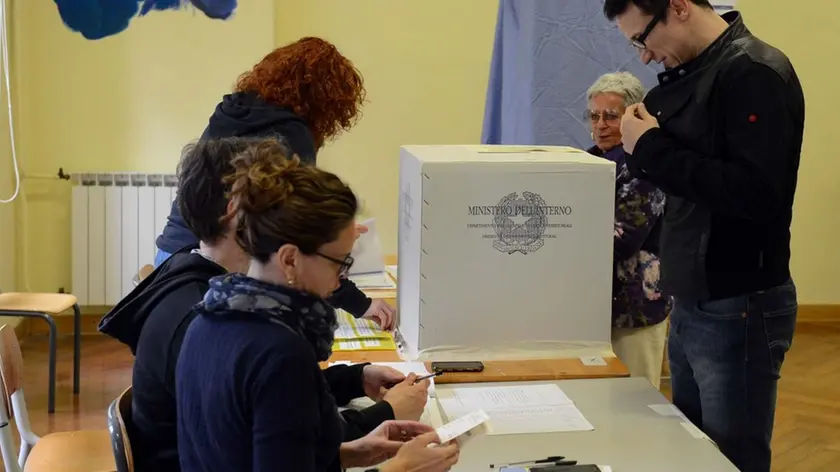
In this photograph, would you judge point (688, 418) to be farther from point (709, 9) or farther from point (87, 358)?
point (87, 358)

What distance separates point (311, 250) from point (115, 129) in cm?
368

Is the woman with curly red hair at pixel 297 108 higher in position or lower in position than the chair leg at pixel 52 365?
higher

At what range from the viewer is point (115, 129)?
450 cm

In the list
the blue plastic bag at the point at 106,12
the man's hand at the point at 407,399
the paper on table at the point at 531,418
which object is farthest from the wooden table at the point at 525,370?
the blue plastic bag at the point at 106,12

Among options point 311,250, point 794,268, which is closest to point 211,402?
point 311,250

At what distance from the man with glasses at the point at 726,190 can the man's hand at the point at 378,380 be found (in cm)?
53

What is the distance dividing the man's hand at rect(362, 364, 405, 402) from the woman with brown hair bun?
376 mm

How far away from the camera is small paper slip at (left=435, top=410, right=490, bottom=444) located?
1456 millimetres

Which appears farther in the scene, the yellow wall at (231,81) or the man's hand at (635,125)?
the yellow wall at (231,81)

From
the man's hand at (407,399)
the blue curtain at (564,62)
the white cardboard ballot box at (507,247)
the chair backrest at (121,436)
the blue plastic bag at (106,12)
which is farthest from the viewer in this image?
the blue plastic bag at (106,12)

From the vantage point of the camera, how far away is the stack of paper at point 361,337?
1.99m

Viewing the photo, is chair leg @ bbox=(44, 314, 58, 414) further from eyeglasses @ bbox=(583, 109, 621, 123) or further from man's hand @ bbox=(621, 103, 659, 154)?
man's hand @ bbox=(621, 103, 659, 154)

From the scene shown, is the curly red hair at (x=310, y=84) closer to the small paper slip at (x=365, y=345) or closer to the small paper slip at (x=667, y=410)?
the small paper slip at (x=365, y=345)

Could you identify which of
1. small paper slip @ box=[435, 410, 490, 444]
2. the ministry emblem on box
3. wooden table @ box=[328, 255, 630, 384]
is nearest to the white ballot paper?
wooden table @ box=[328, 255, 630, 384]
